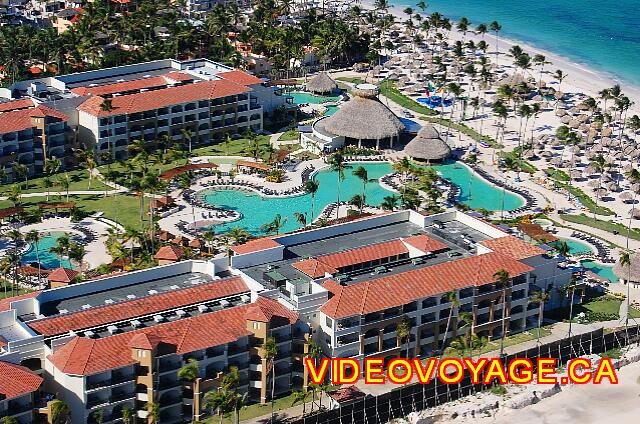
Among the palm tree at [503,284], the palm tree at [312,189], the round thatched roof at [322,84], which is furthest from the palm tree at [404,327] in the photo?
the round thatched roof at [322,84]

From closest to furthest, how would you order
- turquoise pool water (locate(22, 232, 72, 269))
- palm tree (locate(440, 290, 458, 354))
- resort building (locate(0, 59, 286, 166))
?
1. palm tree (locate(440, 290, 458, 354))
2. turquoise pool water (locate(22, 232, 72, 269))
3. resort building (locate(0, 59, 286, 166))

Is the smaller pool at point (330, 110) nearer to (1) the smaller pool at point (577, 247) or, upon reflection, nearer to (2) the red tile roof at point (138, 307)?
(1) the smaller pool at point (577, 247)

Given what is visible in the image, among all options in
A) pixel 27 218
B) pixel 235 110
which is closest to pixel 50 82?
pixel 235 110

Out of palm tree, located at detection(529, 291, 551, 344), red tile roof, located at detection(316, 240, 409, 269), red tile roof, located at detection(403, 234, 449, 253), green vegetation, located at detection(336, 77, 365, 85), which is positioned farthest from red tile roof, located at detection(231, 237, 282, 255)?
green vegetation, located at detection(336, 77, 365, 85)

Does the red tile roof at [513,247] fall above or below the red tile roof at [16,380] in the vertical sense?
above

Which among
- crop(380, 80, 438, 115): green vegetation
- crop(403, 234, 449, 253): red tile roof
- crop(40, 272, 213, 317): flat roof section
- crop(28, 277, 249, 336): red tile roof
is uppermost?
crop(403, 234, 449, 253): red tile roof

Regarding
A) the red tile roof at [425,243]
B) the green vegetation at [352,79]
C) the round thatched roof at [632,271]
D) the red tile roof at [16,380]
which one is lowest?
the round thatched roof at [632,271]

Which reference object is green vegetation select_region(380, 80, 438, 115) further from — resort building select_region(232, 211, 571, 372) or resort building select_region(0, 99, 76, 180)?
resort building select_region(232, 211, 571, 372)
